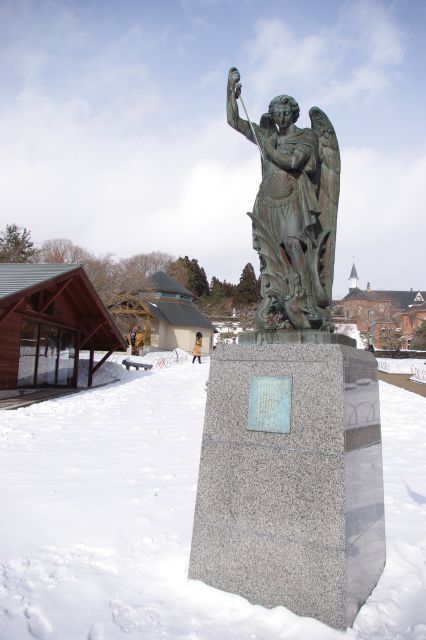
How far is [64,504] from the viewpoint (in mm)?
5059

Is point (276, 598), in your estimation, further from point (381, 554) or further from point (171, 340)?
point (171, 340)

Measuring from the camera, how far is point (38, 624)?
2.96m

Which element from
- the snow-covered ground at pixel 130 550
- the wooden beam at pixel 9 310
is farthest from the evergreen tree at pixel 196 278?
the snow-covered ground at pixel 130 550

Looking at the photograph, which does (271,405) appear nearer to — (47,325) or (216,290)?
(47,325)

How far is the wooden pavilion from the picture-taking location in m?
13.4

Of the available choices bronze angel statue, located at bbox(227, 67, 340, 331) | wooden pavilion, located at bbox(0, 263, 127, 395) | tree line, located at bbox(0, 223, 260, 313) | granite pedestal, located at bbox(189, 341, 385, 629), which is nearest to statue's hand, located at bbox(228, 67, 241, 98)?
bronze angel statue, located at bbox(227, 67, 340, 331)

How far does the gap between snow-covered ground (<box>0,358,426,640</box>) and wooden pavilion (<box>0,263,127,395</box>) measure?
18.7ft

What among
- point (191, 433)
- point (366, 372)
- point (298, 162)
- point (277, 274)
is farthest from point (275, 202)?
point (191, 433)

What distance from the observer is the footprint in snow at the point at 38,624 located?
2873 millimetres

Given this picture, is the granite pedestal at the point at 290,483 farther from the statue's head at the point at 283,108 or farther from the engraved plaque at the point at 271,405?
the statue's head at the point at 283,108

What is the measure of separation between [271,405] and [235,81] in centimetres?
289

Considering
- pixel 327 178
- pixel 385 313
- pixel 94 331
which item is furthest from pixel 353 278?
pixel 327 178

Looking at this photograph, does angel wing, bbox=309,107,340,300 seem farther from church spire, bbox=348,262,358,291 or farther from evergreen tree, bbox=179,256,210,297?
church spire, bbox=348,262,358,291

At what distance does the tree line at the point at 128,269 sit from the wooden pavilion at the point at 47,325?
56.2ft
